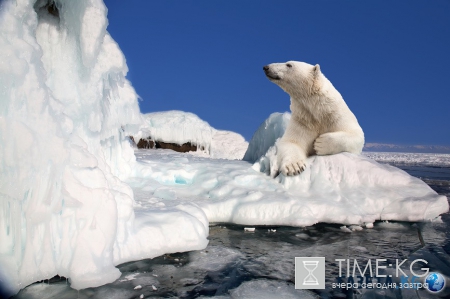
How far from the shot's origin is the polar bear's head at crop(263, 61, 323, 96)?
177 inches

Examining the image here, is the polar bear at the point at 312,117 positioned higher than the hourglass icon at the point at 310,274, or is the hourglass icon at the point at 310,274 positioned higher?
the polar bear at the point at 312,117

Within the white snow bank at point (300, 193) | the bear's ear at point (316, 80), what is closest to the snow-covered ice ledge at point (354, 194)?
the white snow bank at point (300, 193)

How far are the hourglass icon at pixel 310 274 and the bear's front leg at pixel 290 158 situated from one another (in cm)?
196

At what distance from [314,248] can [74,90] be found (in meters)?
2.16

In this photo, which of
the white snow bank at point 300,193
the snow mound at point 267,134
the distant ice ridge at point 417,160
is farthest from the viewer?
the distant ice ridge at point 417,160

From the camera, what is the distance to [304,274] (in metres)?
1.91

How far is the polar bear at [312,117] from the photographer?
4.21 metres

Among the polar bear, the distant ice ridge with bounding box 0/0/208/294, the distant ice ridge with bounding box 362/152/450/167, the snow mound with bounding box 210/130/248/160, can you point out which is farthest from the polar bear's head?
the distant ice ridge with bounding box 362/152/450/167

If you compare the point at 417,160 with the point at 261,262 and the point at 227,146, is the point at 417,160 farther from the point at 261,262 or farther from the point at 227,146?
the point at 261,262

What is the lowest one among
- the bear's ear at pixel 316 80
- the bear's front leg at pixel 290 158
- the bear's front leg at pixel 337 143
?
the bear's front leg at pixel 290 158

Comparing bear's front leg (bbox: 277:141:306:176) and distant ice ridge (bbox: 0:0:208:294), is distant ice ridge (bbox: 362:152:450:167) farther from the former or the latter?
distant ice ridge (bbox: 0:0:208:294)

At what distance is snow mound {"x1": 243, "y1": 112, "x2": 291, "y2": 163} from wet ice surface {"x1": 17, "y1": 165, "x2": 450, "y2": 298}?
8.24 ft

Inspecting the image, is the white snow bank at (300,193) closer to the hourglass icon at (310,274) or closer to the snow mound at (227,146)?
the hourglass icon at (310,274)

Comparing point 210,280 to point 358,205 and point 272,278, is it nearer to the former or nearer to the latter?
point 272,278
